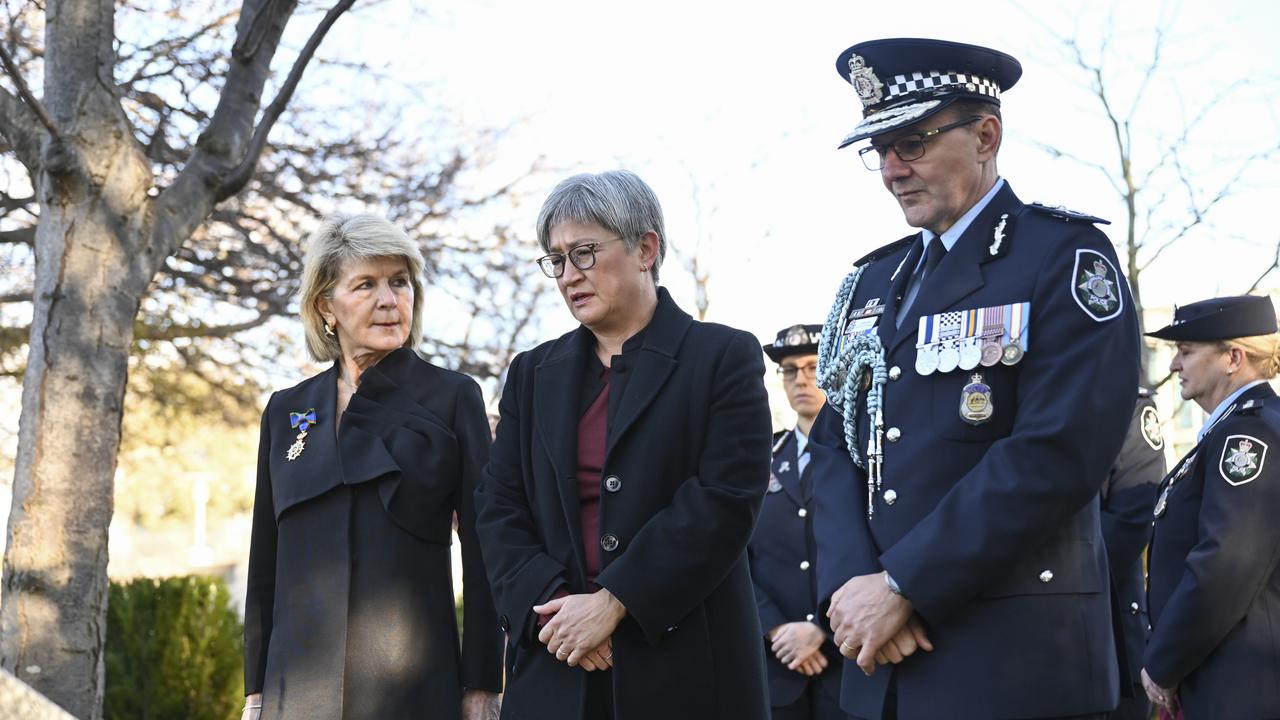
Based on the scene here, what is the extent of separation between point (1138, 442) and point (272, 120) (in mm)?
4103

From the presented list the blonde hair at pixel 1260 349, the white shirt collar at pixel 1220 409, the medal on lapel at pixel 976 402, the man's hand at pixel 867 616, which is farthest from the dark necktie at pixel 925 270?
the blonde hair at pixel 1260 349

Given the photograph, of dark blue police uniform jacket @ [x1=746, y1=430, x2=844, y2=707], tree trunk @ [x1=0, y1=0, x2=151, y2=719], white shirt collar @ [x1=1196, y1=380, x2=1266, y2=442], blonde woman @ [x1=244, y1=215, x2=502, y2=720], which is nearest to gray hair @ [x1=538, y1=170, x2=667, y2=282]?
blonde woman @ [x1=244, y1=215, x2=502, y2=720]

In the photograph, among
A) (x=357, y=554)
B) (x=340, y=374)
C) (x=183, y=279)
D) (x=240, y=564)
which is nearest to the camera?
(x=357, y=554)

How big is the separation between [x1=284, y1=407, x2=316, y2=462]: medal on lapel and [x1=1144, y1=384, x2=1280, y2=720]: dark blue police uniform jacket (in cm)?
283

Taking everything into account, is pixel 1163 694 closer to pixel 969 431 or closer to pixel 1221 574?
pixel 1221 574

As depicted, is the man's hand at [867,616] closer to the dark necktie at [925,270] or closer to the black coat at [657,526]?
the black coat at [657,526]

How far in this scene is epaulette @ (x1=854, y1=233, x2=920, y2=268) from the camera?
3.50 metres

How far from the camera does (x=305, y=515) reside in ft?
12.5

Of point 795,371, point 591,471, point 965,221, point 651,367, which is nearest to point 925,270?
point 965,221

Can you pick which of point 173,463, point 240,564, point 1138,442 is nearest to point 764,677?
point 1138,442

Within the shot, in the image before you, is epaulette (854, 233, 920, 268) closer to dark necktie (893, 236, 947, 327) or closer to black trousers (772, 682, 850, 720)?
dark necktie (893, 236, 947, 327)

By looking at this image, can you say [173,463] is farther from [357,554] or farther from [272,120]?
[357,554]

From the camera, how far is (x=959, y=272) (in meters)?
3.08

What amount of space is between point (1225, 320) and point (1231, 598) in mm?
1155
